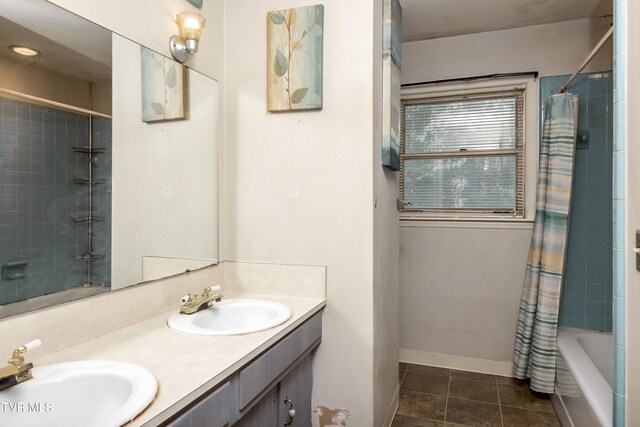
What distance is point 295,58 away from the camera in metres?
1.81

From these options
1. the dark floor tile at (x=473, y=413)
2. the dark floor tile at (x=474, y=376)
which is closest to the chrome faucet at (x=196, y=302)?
the dark floor tile at (x=473, y=413)

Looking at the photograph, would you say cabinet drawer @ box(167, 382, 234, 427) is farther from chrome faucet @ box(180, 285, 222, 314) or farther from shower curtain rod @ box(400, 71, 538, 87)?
shower curtain rod @ box(400, 71, 538, 87)

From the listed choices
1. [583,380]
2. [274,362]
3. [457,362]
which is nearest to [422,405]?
[457,362]

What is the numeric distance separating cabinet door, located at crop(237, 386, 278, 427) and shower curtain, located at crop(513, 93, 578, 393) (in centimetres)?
180

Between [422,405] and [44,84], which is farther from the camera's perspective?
[422,405]

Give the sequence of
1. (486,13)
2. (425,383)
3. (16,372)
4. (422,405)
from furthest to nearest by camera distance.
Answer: (425,383) → (486,13) → (422,405) → (16,372)

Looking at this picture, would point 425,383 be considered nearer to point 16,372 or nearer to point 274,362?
→ point 274,362

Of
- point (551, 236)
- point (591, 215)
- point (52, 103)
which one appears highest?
point (52, 103)

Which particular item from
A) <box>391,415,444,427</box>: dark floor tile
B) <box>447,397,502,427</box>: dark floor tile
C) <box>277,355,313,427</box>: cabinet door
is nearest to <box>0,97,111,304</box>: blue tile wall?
<box>277,355,313,427</box>: cabinet door

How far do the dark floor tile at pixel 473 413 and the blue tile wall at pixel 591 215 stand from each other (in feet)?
2.80

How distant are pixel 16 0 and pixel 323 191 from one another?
1.23 m

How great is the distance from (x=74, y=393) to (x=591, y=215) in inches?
116

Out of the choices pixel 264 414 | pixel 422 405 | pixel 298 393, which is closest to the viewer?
pixel 264 414

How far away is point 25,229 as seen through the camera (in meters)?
1.09
